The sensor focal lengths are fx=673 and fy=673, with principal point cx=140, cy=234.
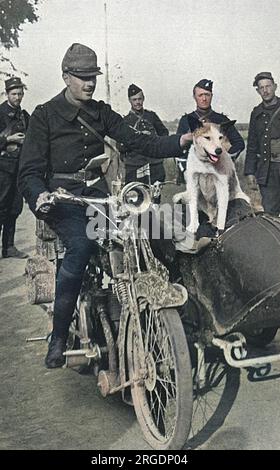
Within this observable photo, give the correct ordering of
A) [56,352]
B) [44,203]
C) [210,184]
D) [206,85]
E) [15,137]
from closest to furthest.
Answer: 1. [44,203]
2. [56,352]
3. [210,184]
4. [206,85]
5. [15,137]

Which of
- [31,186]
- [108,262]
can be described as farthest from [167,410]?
[31,186]

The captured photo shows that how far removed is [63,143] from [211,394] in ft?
5.94

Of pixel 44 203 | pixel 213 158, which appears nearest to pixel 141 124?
pixel 213 158

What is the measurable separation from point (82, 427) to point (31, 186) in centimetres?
140

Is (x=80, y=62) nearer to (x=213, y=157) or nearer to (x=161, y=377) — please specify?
(x=213, y=157)

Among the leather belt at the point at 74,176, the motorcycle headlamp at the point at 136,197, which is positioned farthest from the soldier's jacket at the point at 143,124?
the motorcycle headlamp at the point at 136,197

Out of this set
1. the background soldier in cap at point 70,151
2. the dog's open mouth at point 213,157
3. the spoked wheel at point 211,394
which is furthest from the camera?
the dog's open mouth at point 213,157

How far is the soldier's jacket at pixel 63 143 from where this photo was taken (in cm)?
416

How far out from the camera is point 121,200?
3.45 metres

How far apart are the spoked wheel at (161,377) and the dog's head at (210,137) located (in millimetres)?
1440

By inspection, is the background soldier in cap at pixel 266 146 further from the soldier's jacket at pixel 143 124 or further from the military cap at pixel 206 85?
the soldier's jacket at pixel 143 124

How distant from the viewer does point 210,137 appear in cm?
449

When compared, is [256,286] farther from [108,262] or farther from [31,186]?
[31,186]

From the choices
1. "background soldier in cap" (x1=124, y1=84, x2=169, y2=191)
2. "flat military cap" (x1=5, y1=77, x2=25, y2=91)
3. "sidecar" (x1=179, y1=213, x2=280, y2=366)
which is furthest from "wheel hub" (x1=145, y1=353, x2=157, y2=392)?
"flat military cap" (x1=5, y1=77, x2=25, y2=91)
